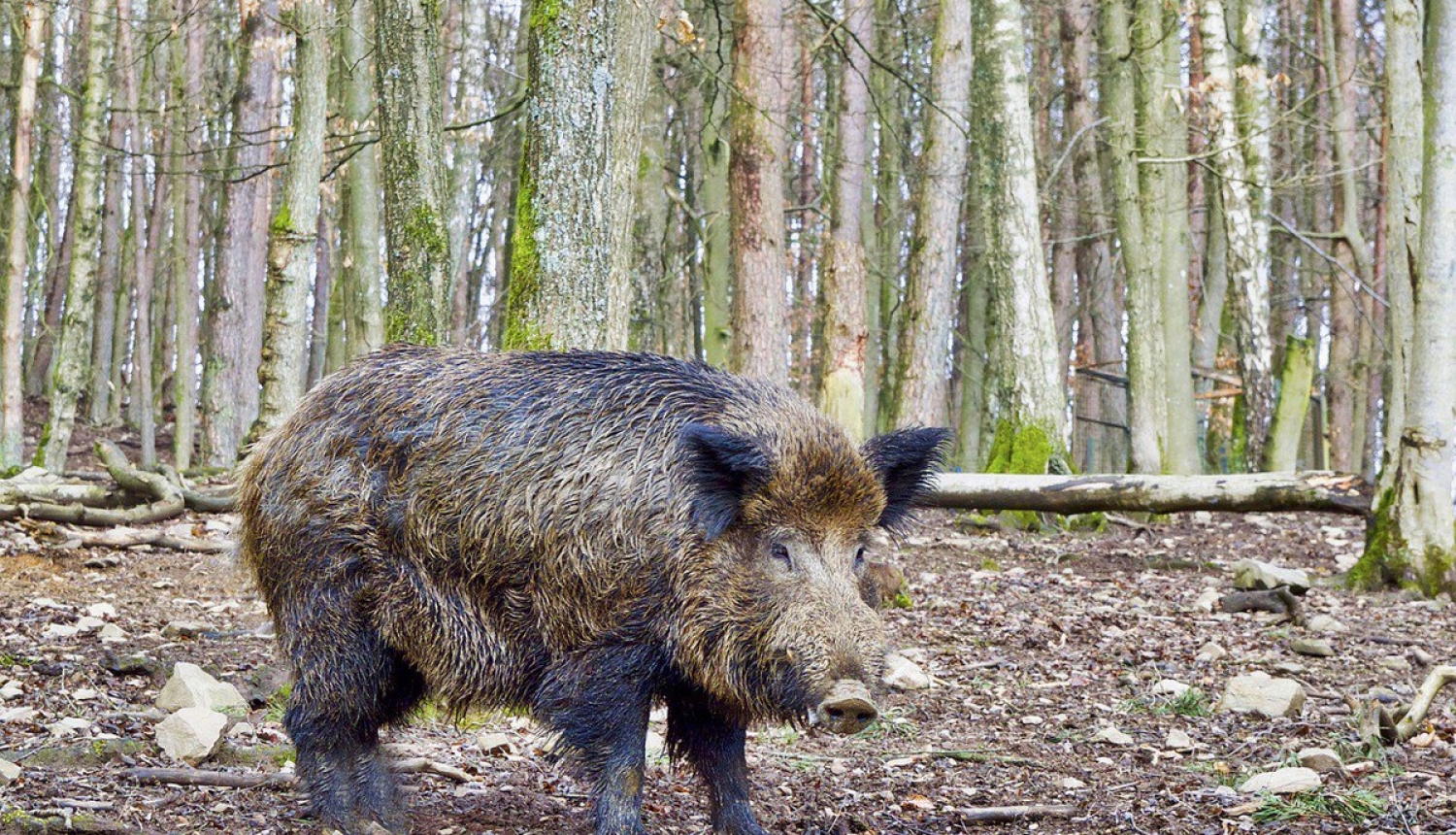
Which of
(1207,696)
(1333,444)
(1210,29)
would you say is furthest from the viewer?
(1333,444)

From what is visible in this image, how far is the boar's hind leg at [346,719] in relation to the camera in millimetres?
5160

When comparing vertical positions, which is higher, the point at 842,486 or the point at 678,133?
the point at 678,133

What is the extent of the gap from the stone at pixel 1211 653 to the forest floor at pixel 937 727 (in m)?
0.05

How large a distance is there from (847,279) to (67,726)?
32.8 ft

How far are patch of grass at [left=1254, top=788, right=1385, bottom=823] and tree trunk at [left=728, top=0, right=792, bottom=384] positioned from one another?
27.3 ft

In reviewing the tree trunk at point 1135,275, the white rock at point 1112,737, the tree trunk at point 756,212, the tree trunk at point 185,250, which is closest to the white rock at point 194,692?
the white rock at point 1112,737

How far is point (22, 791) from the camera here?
16.9ft

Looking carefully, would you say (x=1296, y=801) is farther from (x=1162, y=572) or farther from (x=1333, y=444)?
(x=1333, y=444)

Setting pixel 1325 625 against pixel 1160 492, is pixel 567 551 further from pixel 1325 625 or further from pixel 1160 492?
pixel 1160 492

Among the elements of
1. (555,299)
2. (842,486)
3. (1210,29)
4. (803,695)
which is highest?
(1210,29)

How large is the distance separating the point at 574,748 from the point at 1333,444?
23.9m

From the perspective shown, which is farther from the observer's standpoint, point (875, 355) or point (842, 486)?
point (875, 355)

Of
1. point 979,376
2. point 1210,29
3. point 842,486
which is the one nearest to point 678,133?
point 979,376

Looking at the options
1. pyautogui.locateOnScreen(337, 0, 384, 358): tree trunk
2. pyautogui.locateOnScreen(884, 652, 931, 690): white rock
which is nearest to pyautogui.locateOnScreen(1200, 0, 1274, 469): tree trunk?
pyautogui.locateOnScreen(337, 0, 384, 358): tree trunk
